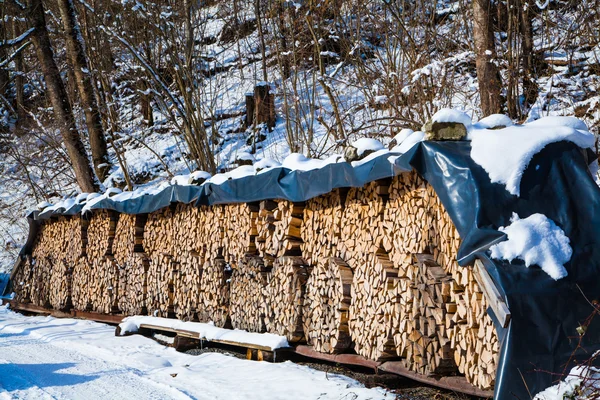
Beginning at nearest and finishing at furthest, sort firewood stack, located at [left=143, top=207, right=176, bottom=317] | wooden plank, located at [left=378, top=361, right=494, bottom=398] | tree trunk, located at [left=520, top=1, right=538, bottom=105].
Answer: wooden plank, located at [left=378, top=361, right=494, bottom=398] → firewood stack, located at [left=143, top=207, right=176, bottom=317] → tree trunk, located at [left=520, top=1, right=538, bottom=105]

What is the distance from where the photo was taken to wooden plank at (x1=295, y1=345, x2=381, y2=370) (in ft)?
20.6

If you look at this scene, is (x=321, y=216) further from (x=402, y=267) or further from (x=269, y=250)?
(x=402, y=267)

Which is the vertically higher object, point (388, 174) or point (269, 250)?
point (388, 174)

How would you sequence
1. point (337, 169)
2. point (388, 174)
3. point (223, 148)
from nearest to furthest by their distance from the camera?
point (388, 174)
point (337, 169)
point (223, 148)

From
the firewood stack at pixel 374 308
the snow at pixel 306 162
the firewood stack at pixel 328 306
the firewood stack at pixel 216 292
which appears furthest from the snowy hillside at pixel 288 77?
the firewood stack at pixel 374 308

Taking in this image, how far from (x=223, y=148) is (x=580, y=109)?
468 inches

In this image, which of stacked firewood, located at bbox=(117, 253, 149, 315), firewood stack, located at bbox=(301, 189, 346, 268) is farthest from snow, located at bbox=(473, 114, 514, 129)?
stacked firewood, located at bbox=(117, 253, 149, 315)

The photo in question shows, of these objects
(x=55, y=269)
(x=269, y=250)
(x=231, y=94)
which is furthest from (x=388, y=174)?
(x=231, y=94)

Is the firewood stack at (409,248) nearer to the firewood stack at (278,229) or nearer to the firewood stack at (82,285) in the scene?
the firewood stack at (278,229)

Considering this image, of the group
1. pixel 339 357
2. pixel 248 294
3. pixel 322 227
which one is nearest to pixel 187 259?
pixel 248 294

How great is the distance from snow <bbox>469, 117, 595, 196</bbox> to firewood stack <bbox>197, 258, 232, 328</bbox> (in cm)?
464

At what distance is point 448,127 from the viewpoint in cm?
532

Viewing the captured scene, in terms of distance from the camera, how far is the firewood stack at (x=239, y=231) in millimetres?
8375

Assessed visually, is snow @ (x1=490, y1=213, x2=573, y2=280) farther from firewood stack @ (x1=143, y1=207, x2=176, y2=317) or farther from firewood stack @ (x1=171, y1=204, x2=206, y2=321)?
firewood stack @ (x1=143, y1=207, x2=176, y2=317)
